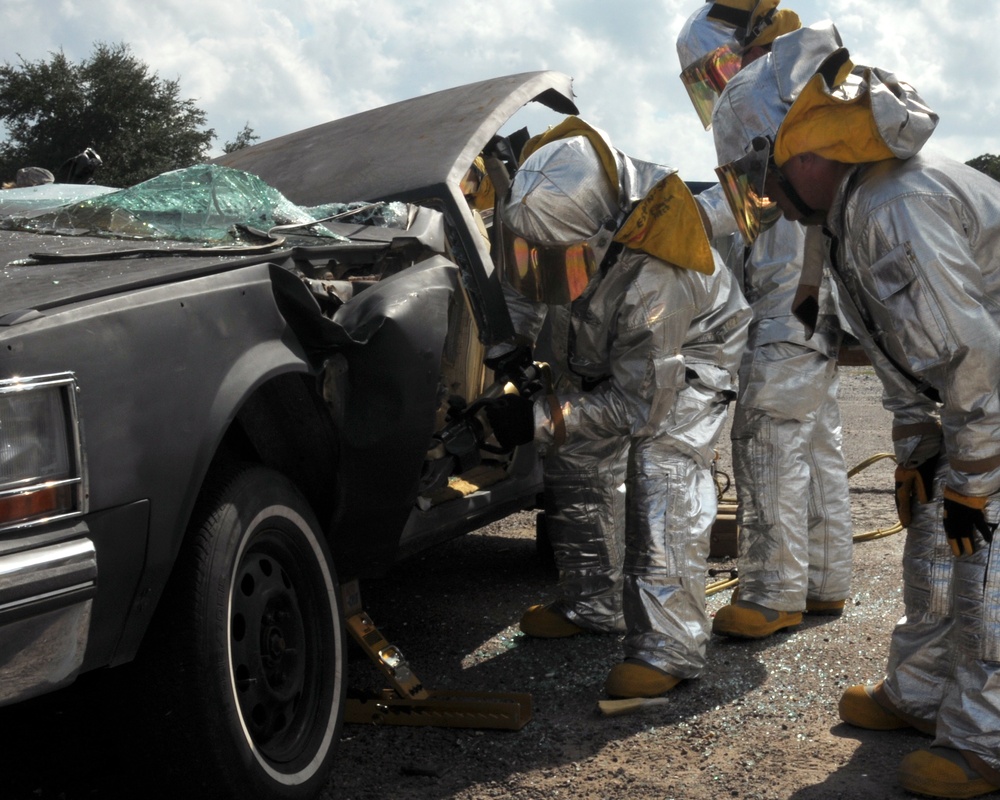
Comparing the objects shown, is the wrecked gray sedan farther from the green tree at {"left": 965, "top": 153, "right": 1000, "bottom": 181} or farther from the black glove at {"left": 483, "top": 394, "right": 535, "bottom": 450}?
the green tree at {"left": 965, "top": 153, "right": 1000, "bottom": 181}

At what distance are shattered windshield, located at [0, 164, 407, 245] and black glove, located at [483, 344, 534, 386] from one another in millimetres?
508

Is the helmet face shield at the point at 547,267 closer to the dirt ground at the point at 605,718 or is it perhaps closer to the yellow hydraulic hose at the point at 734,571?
the dirt ground at the point at 605,718

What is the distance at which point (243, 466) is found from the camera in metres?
2.46

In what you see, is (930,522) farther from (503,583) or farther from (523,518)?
(523,518)

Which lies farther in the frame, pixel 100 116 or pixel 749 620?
pixel 100 116

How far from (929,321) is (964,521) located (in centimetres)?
46

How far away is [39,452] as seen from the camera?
188cm

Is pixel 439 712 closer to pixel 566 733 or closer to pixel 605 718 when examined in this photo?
pixel 566 733

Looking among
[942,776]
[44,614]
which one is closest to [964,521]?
[942,776]

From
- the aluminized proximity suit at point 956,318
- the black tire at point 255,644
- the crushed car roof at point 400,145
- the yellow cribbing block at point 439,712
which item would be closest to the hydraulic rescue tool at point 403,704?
the yellow cribbing block at point 439,712

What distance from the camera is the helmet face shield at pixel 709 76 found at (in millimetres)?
4781

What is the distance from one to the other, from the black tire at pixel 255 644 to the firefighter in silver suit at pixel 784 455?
1754mm

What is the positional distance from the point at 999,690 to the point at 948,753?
187 millimetres

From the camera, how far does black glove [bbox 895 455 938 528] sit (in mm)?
3045
